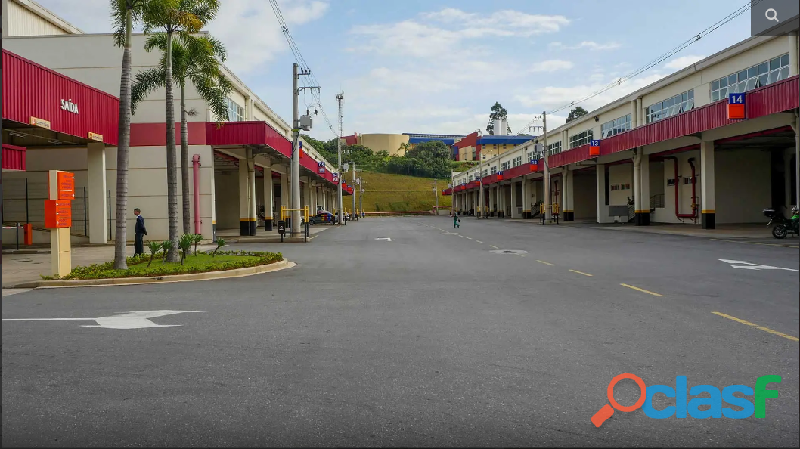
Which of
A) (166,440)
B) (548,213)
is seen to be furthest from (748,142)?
(166,440)

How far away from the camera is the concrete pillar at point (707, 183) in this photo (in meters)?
33.6

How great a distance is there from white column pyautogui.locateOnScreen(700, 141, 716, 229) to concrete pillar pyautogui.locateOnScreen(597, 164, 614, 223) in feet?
52.4

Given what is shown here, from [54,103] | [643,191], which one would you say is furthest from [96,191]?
[643,191]

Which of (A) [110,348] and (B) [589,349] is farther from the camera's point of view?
(A) [110,348]

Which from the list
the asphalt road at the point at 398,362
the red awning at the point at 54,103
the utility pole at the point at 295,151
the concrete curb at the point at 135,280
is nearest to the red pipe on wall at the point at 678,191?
the utility pole at the point at 295,151

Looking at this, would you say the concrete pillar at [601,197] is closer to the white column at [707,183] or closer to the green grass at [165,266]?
the white column at [707,183]

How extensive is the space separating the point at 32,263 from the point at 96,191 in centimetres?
911

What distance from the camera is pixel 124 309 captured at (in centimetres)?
1019

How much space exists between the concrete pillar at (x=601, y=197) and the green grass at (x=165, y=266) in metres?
37.8

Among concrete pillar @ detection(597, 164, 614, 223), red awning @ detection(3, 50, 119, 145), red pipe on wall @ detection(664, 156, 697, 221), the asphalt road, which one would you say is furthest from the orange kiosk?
concrete pillar @ detection(597, 164, 614, 223)

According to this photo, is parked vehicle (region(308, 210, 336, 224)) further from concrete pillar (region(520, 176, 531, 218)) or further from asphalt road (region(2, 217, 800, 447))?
asphalt road (region(2, 217, 800, 447))

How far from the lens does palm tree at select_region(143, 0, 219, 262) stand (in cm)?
1723

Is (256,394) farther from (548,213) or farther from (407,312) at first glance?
(548,213)

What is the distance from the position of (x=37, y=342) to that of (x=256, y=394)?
4.01 m
